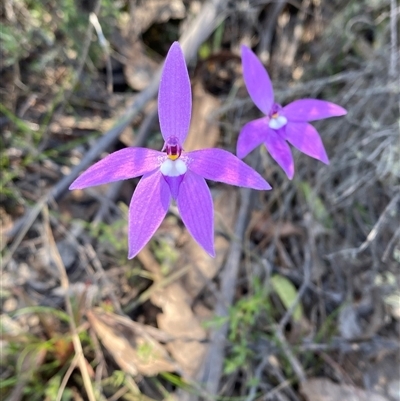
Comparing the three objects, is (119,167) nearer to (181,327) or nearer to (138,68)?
(181,327)

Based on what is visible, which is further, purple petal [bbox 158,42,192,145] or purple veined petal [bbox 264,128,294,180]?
purple veined petal [bbox 264,128,294,180]

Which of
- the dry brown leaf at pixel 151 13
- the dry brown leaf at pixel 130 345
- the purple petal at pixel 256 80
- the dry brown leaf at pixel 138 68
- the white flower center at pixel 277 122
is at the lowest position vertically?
the dry brown leaf at pixel 130 345

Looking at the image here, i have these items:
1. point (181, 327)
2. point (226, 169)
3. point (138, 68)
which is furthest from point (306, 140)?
point (138, 68)

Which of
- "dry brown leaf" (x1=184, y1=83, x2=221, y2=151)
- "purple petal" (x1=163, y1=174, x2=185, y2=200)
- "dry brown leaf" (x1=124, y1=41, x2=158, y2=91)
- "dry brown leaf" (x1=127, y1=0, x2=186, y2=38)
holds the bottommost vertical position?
"purple petal" (x1=163, y1=174, x2=185, y2=200)

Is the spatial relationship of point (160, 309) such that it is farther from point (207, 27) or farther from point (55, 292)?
point (207, 27)

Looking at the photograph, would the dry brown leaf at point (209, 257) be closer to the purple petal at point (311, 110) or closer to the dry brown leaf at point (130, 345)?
the dry brown leaf at point (130, 345)

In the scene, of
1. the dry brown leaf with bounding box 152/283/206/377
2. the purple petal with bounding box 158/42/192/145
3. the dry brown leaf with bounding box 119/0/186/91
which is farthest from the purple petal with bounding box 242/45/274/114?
the dry brown leaf with bounding box 119/0/186/91

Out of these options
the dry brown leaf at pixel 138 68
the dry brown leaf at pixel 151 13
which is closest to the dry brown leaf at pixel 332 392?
the dry brown leaf at pixel 138 68

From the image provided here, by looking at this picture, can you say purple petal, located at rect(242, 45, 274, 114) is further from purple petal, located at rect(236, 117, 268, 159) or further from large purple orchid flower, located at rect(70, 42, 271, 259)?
large purple orchid flower, located at rect(70, 42, 271, 259)
